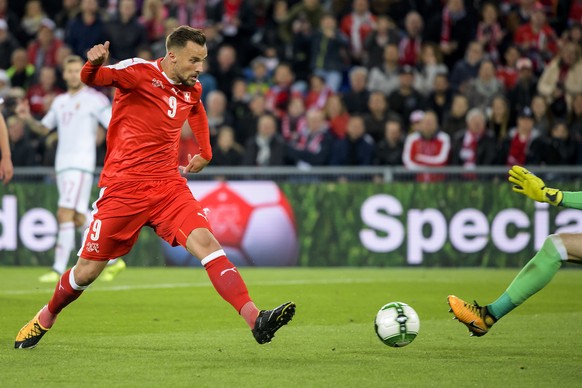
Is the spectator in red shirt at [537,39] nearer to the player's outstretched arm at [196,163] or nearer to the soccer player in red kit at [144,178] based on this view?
the player's outstretched arm at [196,163]

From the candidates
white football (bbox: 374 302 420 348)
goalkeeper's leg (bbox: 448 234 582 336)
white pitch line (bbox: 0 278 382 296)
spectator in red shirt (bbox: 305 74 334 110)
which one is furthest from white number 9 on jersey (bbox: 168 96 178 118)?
spectator in red shirt (bbox: 305 74 334 110)

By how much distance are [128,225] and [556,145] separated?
34.8 ft

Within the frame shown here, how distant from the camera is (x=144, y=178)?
8539 mm

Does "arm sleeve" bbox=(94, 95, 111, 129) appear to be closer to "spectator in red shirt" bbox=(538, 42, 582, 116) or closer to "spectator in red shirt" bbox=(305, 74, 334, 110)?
"spectator in red shirt" bbox=(305, 74, 334, 110)

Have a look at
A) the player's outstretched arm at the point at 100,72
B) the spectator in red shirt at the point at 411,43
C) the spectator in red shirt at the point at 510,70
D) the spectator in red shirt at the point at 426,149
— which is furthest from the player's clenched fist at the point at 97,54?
the spectator in red shirt at the point at 411,43

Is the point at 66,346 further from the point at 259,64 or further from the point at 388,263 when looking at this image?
the point at 259,64

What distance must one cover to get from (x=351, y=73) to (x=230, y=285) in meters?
11.7

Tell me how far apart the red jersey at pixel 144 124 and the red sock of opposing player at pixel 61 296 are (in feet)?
2.55

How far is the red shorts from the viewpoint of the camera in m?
8.41

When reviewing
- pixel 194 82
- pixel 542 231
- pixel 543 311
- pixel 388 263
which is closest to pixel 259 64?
pixel 388 263

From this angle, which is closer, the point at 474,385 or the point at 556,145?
the point at 474,385

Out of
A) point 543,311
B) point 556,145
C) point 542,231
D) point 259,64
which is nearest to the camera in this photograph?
point 543,311

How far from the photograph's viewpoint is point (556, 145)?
1758cm

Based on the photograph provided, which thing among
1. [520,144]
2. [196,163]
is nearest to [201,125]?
[196,163]
